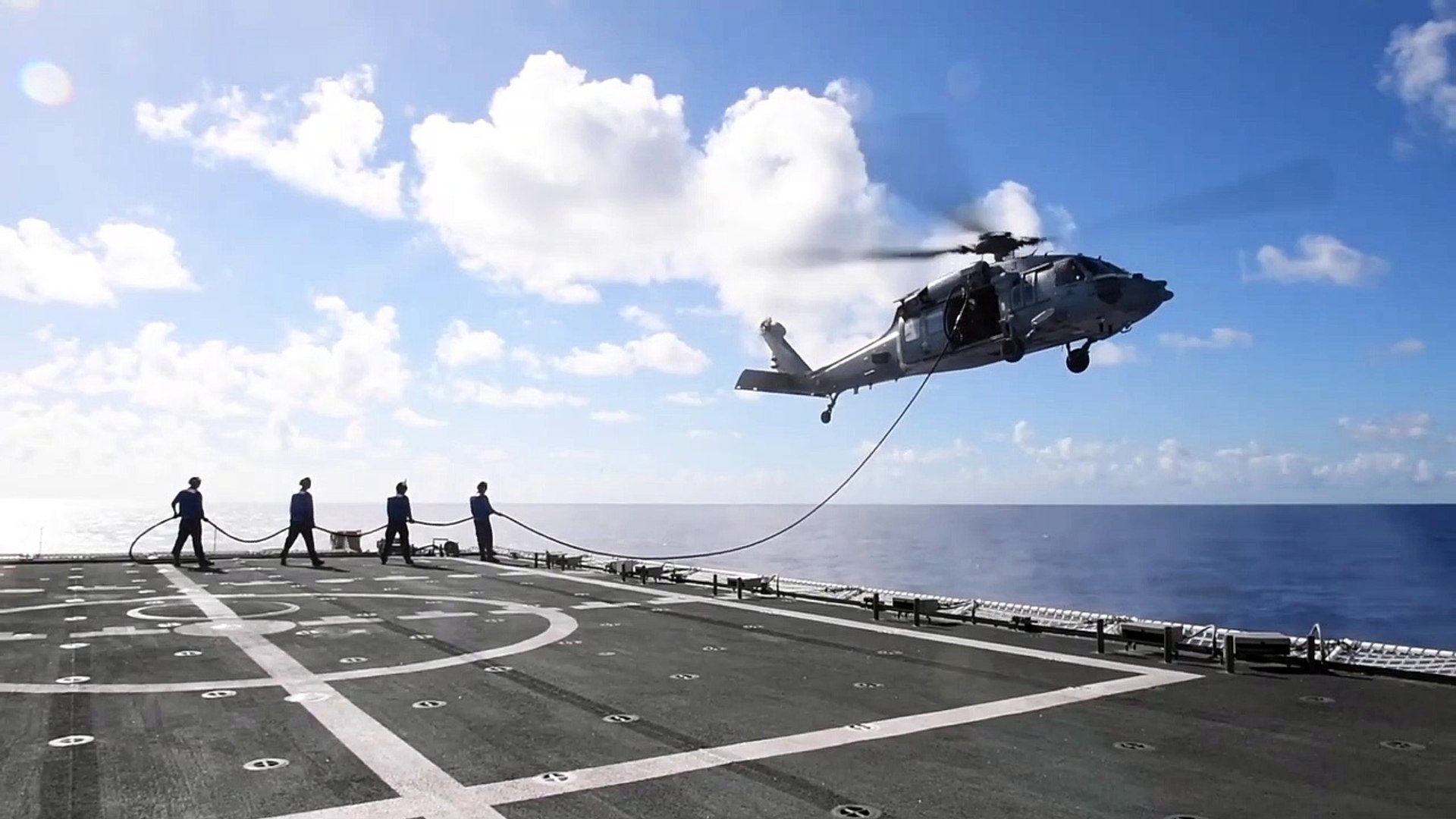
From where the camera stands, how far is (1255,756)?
727 centimetres

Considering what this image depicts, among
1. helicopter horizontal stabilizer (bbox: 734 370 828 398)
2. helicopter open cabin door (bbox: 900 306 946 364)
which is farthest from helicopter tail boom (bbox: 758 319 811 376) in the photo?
helicopter open cabin door (bbox: 900 306 946 364)

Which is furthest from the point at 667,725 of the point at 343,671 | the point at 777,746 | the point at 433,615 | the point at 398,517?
the point at 398,517

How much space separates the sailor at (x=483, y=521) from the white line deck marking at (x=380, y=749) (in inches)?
588

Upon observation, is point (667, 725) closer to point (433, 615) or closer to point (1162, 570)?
point (433, 615)

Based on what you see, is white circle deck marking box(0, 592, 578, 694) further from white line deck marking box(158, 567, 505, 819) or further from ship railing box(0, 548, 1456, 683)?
ship railing box(0, 548, 1456, 683)

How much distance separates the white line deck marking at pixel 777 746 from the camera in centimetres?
629

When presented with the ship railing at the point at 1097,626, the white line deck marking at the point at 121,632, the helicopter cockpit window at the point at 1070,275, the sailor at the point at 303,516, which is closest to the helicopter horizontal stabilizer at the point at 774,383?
the ship railing at the point at 1097,626

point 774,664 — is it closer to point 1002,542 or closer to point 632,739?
point 632,739

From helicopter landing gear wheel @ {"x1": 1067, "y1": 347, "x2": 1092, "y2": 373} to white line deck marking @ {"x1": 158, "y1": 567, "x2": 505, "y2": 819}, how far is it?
17.4 meters

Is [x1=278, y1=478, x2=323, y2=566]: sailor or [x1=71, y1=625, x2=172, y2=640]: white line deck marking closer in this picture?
[x1=71, y1=625, x2=172, y2=640]: white line deck marking

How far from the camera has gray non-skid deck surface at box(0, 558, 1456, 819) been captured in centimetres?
609

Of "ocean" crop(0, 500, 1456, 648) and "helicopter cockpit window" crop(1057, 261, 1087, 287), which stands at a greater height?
"helicopter cockpit window" crop(1057, 261, 1087, 287)

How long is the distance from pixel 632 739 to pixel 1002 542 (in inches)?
6869

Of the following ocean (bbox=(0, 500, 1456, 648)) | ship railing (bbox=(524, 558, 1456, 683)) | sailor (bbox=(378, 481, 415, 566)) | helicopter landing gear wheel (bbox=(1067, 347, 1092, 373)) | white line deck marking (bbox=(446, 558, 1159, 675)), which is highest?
helicopter landing gear wheel (bbox=(1067, 347, 1092, 373))
